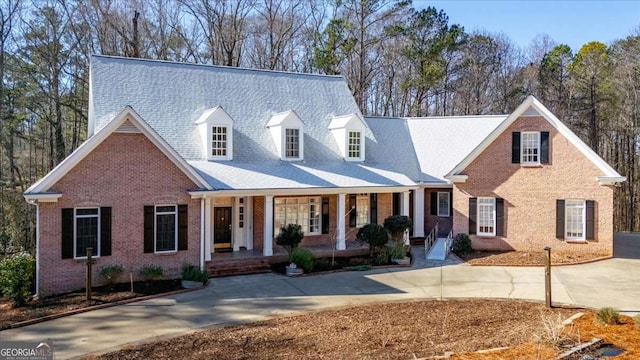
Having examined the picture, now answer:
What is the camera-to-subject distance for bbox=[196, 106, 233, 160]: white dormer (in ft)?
61.1

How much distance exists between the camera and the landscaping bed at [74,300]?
1184 centimetres

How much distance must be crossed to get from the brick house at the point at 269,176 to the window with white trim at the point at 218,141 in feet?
0.18

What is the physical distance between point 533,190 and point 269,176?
35.8 feet

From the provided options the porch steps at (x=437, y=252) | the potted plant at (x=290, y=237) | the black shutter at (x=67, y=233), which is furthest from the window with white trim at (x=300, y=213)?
the black shutter at (x=67, y=233)

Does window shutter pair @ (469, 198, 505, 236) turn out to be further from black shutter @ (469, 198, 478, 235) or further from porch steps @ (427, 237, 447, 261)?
porch steps @ (427, 237, 447, 261)

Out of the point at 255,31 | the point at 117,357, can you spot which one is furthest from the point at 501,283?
the point at 255,31

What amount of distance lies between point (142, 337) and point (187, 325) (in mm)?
1112

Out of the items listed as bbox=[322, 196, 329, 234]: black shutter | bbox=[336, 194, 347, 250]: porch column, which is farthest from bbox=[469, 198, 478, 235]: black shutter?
bbox=[322, 196, 329, 234]: black shutter

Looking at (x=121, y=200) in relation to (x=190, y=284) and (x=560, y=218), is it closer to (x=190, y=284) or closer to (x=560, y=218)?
(x=190, y=284)

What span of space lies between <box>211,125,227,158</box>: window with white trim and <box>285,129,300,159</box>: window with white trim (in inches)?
104

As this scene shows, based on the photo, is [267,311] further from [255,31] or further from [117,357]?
[255,31]

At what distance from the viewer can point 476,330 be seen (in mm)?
10016

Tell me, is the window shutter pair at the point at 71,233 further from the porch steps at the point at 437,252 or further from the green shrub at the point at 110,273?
the porch steps at the point at 437,252

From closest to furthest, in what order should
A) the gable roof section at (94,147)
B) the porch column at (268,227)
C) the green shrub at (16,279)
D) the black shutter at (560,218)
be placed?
the green shrub at (16,279) → the gable roof section at (94,147) → the porch column at (268,227) → the black shutter at (560,218)
